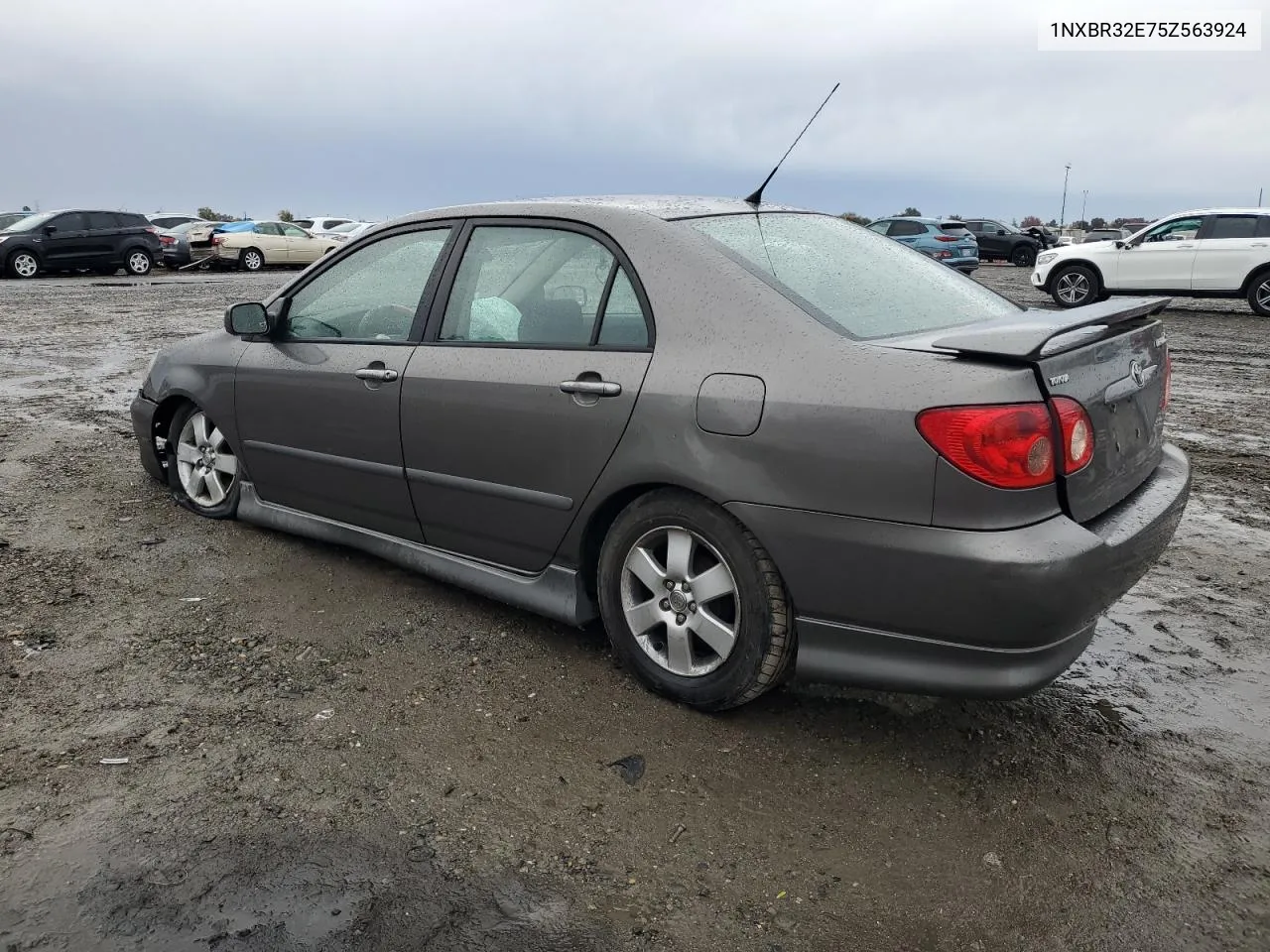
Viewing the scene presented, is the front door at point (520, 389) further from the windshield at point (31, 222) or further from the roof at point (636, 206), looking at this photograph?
the windshield at point (31, 222)

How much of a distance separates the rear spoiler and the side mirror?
2.86 m

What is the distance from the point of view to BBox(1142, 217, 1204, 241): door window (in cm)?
1661

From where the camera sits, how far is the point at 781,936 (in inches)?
88.7

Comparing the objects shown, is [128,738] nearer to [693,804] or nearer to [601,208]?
[693,804]

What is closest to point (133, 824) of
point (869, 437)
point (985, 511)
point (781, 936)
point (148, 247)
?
point (781, 936)

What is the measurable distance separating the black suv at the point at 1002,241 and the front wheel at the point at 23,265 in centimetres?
2654

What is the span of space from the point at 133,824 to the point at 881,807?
1899 millimetres

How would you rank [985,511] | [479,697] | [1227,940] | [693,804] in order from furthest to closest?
[479,697]
[693,804]
[985,511]
[1227,940]

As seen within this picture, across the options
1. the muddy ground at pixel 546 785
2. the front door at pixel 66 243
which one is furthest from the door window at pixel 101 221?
the muddy ground at pixel 546 785

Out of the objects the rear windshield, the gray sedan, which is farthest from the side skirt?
the rear windshield

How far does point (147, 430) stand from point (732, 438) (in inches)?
144

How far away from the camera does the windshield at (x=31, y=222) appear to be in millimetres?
23844

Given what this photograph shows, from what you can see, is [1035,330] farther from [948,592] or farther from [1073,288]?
[1073,288]

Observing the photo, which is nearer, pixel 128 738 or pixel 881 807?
pixel 881 807
